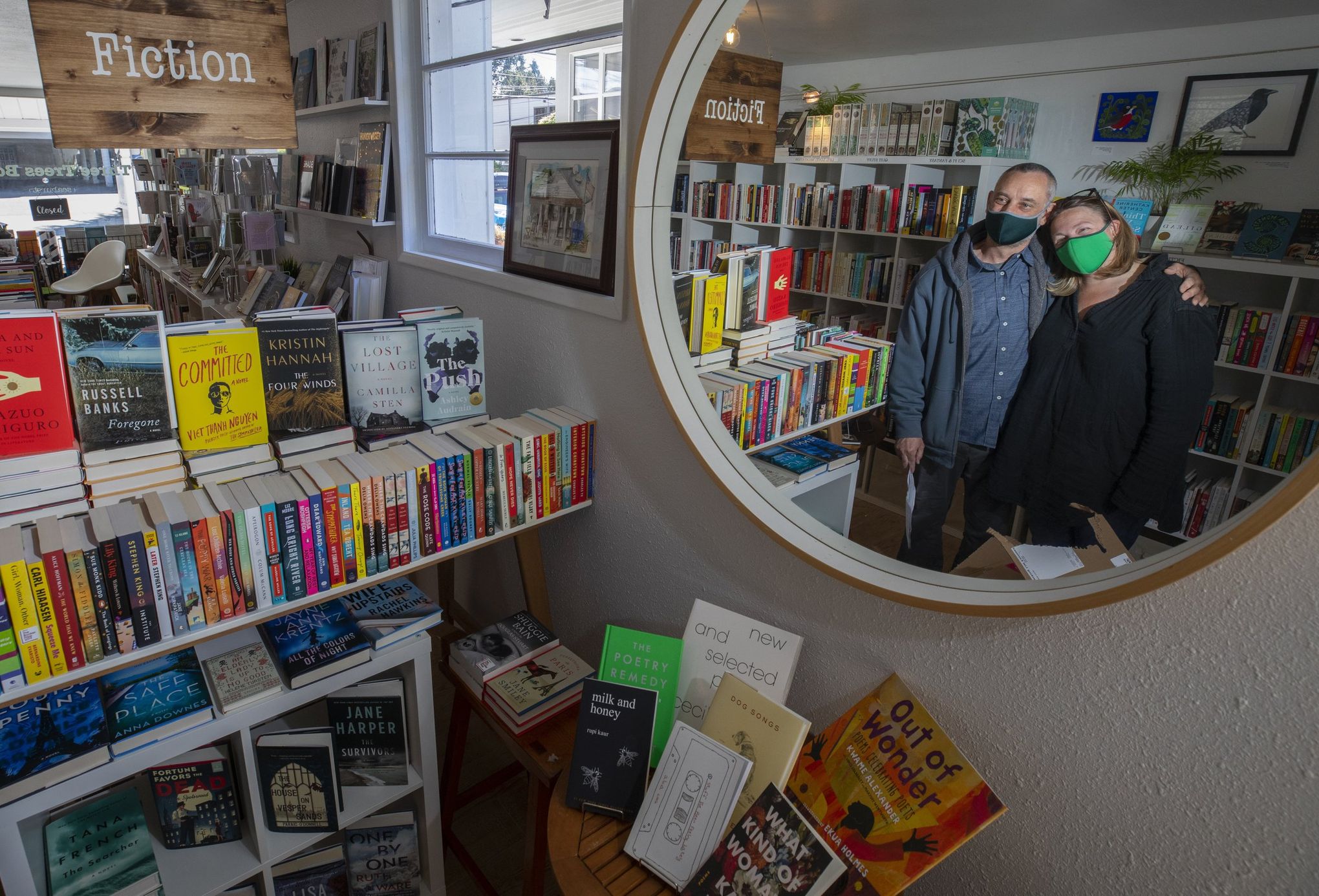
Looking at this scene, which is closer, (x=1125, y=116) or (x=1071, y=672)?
(x=1125, y=116)

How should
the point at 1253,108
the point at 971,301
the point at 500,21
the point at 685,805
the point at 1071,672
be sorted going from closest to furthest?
the point at 1253,108 → the point at 971,301 → the point at 1071,672 → the point at 685,805 → the point at 500,21

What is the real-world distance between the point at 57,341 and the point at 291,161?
6.68ft

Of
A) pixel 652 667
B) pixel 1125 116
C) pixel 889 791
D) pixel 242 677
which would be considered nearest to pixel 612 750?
pixel 652 667

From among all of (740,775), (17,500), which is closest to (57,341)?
(17,500)

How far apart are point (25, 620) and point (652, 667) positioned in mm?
1000

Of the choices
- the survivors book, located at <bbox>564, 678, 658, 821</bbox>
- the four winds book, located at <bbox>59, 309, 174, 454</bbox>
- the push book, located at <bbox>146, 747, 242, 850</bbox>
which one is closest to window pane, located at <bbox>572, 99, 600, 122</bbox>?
the four winds book, located at <bbox>59, 309, 174, 454</bbox>

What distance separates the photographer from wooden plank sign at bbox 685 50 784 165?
1165 mm

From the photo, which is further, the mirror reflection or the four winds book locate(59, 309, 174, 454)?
the four winds book locate(59, 309, 174, 454)

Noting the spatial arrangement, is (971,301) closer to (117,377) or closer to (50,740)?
(117,377)

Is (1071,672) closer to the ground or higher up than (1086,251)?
closer to the ground

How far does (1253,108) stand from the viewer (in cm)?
68

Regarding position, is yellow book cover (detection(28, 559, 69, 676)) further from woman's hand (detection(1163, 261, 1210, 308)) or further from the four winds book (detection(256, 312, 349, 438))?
woman's hand (detection(1163, 261, 1210, 308))

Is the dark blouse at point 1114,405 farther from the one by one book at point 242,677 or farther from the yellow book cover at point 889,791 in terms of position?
the one by one book at point 242,677

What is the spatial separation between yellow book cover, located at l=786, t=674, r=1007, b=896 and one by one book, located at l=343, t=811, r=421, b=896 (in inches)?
38.6
